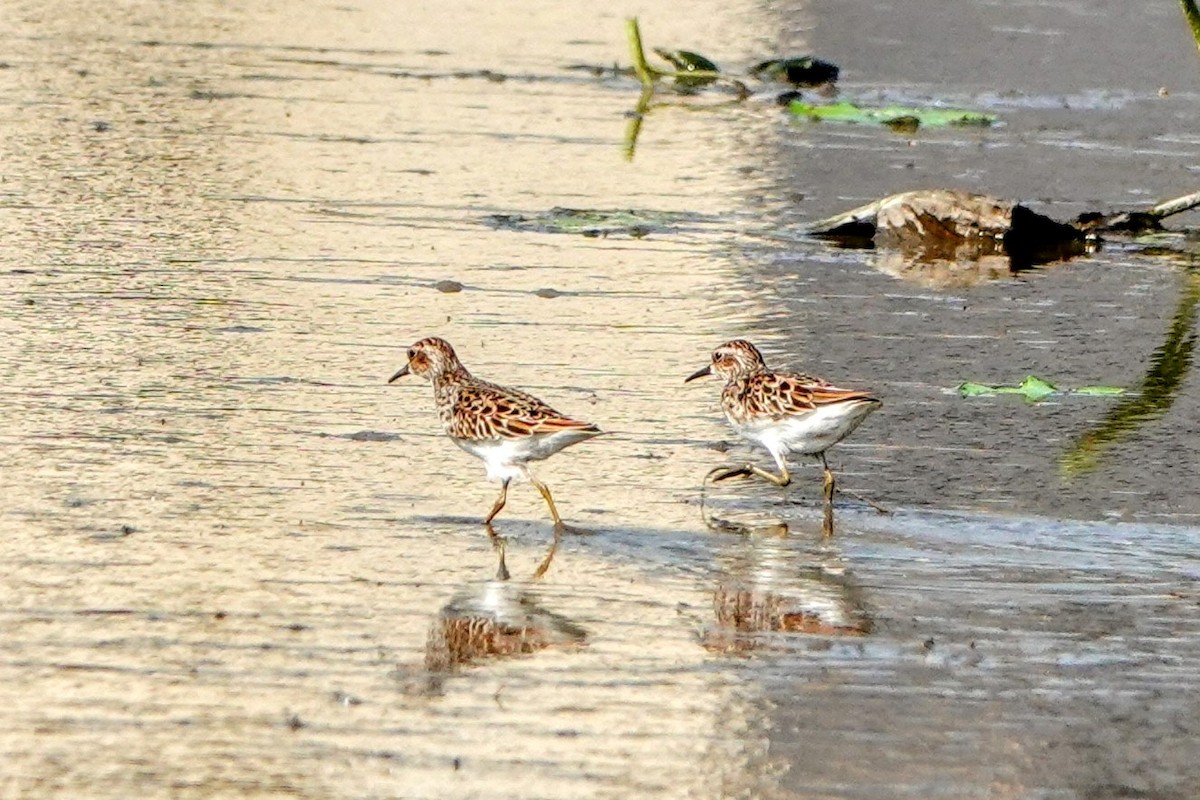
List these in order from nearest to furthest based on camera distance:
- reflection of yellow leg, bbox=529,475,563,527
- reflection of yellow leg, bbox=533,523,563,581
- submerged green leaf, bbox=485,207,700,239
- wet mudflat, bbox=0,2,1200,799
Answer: wet mudflat, bbox=0,2,1200,799 → reflection of yellow leg, bbox=533,523,563,581 → reflection of yellow leg, bbox=529,475,563,527 → submerged green leaf, bbox=485,207,700,239

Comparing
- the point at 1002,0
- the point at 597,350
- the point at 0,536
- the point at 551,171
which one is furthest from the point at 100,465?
the point at 1002,0

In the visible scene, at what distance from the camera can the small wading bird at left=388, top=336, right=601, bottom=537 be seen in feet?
26.4

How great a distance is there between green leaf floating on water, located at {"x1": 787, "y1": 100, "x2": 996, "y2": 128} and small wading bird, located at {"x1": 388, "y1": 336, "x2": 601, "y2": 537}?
37.1ft

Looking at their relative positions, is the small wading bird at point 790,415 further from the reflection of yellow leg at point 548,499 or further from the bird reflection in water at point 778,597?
the reflection of yellow leg at point 548,499

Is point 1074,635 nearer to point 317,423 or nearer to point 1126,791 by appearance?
point 1126,791

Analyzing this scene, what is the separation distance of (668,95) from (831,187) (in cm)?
508

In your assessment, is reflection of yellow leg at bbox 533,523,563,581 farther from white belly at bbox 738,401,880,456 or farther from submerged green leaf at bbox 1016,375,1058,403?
submerged green leaf at bbox 1016,375,1058,403

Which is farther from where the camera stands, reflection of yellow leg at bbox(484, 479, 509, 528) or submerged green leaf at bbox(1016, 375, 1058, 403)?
submerged green leaf at bbox(1016, 375, 1058, 403)

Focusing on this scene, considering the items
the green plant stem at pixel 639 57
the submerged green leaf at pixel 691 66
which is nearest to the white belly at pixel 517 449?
the green plant stem at pixel 639 57

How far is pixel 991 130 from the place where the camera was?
1928 centimetres

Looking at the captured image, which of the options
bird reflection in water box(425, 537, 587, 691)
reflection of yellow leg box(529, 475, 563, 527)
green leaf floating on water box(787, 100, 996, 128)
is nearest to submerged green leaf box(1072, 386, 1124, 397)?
reflection of yellow leg box(529, 475, 563, 527)

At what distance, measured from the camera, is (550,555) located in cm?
768

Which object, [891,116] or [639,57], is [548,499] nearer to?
[891,116]

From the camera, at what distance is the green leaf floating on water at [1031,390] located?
10.3 m
